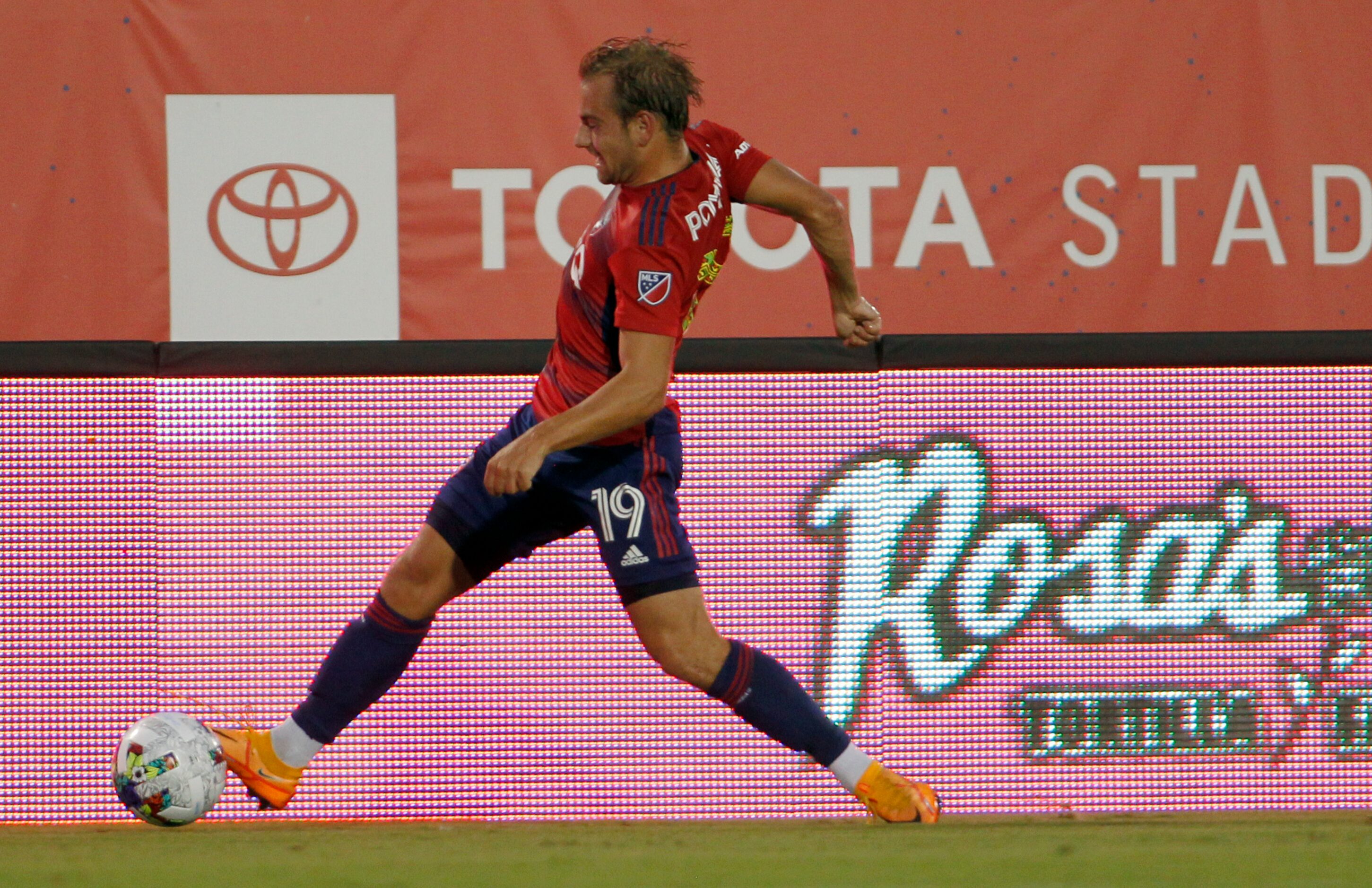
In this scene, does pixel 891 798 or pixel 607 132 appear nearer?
pixel 607 132

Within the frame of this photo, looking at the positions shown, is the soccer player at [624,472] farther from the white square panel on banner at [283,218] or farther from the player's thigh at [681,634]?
the white square panel on banner at [283,218]

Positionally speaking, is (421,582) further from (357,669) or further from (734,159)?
(734,159)

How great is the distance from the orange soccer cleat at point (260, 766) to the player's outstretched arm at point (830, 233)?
1.29 m

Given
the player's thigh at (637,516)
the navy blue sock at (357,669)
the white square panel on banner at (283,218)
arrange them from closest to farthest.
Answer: the player's thigh at (637,516)
the navy blue sock at (357,669)
the white square panel on banner at (283,218)

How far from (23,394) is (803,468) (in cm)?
153

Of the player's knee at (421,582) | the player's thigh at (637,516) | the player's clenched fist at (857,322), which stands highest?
the player's clenched fist at (857,322)

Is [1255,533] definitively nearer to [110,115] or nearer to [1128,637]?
[1128,637]

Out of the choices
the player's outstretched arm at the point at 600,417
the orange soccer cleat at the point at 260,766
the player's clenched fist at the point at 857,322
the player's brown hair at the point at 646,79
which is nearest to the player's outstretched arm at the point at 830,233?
the player's clenched fist at the point at 857,322

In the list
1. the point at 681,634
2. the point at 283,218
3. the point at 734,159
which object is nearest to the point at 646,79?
the point at 734,159

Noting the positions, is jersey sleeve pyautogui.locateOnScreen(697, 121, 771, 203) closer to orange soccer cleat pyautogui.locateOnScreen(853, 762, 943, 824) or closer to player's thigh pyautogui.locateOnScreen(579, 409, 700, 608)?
player's thigh pyautogui.locateOnScreen(579, 409, 700, 608)

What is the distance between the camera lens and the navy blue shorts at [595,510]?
259cm

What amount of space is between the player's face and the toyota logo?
9.92 feet

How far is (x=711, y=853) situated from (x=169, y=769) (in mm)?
943

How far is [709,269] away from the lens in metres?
2.65
